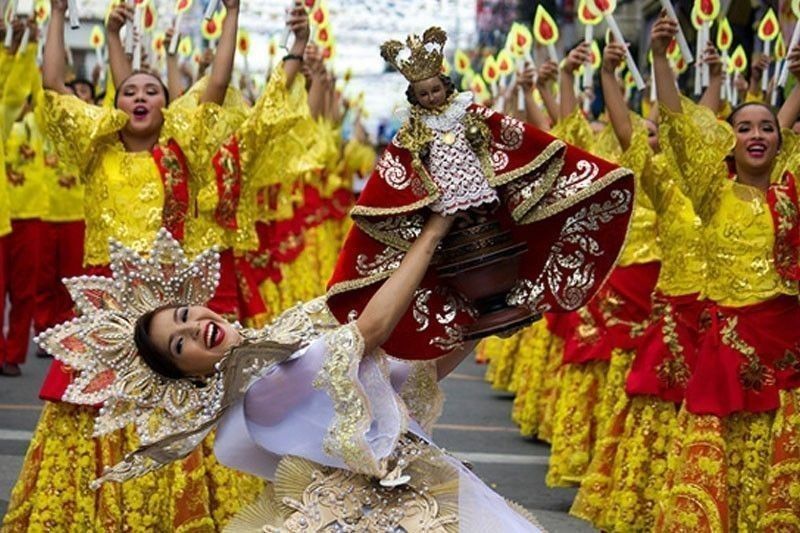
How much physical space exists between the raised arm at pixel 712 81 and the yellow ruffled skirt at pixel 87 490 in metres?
2.59

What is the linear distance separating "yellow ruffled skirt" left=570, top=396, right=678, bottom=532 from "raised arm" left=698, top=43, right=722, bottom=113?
1387 millimetres

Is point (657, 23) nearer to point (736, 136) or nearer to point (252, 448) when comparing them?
point (736, 136)

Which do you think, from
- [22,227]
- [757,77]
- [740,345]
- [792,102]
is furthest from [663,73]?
[22,227]

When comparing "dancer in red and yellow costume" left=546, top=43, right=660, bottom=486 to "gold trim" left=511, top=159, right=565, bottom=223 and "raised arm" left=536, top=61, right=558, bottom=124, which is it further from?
"gold trim" left=511, top=159, right=565, bottom=223

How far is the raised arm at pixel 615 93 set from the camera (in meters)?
7.61

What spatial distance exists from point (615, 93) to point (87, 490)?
2811mm

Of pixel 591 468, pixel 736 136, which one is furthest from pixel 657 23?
pixel 591 468

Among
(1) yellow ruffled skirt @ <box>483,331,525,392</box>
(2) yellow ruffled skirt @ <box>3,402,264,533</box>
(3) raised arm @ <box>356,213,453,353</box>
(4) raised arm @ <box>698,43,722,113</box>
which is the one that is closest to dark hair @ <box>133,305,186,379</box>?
(3) raised arm @ <box>356,213,453,353</box>

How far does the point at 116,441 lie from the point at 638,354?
2.42 meters

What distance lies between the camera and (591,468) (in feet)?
27.0

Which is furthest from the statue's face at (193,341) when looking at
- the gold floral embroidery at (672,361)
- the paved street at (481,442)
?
the paved street at (481,442)

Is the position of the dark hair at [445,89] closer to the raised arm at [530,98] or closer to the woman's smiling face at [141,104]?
the woman's smiling face at [141,104]

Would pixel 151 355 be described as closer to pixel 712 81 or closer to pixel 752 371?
pixel 752 371

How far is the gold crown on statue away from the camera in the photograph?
425cm
